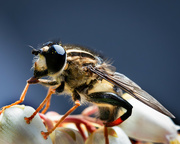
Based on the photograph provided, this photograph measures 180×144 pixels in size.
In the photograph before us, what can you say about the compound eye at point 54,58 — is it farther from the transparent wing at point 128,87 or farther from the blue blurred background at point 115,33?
the blue blurred background at point 115,33

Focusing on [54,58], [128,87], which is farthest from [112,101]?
[54,58]

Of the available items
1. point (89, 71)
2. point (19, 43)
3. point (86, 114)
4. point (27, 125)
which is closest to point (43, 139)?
point (27, 125)

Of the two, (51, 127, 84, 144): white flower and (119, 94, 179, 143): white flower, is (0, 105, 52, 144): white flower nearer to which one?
(51, 127, 84, 144): white flower

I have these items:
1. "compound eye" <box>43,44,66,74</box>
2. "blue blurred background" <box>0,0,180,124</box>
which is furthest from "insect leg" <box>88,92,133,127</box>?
"blue blurred background" <box>0,0,180,124</box>

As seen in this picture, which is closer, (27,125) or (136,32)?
(27,125)

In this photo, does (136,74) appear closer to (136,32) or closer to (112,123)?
(136,32)

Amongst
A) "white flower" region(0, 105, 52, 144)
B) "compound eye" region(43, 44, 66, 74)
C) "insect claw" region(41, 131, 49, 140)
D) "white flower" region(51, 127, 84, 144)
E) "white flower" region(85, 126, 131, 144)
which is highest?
"compound eye" region(43, 44, 66, 74)

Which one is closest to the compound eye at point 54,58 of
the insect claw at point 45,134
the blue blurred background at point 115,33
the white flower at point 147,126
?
the insect claw at point 45,134
